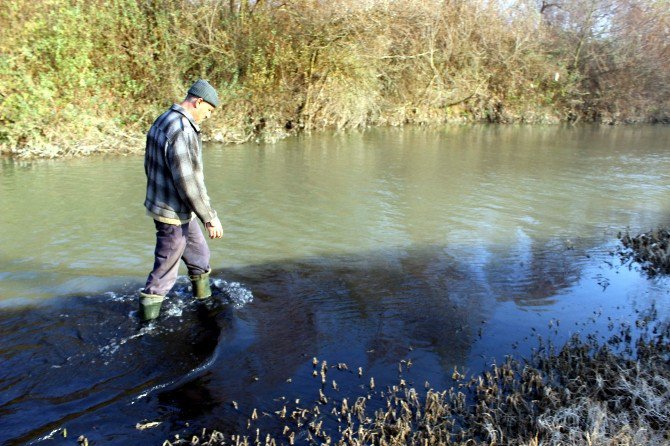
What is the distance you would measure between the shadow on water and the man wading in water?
494mm

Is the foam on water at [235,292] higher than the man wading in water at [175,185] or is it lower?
lower

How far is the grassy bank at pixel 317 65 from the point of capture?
13.8m

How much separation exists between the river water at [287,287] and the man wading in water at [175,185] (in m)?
0.50

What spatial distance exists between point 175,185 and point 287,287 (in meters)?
1.98

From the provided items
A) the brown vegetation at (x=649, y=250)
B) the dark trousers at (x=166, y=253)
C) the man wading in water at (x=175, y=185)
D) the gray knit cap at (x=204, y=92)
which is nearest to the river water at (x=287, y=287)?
the brown vegetation at (x=649, y=250)

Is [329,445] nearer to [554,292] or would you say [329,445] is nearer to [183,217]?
[183,217]

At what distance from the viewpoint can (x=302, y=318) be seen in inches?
216

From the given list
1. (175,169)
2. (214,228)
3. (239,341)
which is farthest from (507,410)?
(175,169)

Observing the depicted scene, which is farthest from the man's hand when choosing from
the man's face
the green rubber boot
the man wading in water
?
the man's face

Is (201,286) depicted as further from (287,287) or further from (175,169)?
(175,169)

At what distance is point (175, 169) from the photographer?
4742 mm

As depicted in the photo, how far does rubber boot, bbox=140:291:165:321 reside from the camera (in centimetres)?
508

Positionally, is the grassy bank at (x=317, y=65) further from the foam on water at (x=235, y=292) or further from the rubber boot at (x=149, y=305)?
the rubber boot at (x=149, y=305)

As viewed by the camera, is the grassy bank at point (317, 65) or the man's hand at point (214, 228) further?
the grassy bank at point (317, 65)
